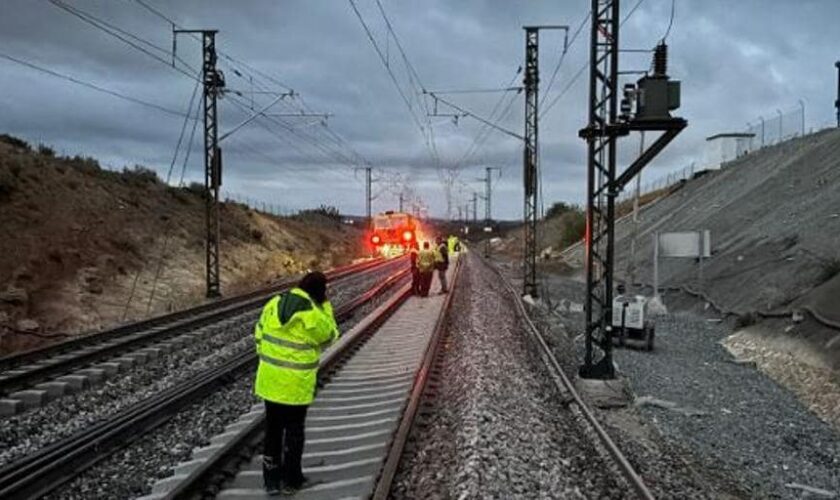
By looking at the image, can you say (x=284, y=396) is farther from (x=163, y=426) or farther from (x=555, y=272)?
(x=555, y=272)

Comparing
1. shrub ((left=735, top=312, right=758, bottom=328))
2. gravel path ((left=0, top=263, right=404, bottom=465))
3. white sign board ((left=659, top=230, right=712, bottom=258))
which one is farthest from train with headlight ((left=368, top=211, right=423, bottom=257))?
gravel path ((left=0, top=263, right=404, bottom=465))

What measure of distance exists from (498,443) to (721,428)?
4.84 m

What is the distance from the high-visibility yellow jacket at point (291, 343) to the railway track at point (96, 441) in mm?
2427

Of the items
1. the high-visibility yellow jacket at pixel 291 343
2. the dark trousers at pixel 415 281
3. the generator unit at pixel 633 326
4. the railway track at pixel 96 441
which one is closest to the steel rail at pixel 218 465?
the high-visibility yellow jacket at pixel 291 343

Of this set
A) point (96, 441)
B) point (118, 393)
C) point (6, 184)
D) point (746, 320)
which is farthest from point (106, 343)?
point (6, 184)

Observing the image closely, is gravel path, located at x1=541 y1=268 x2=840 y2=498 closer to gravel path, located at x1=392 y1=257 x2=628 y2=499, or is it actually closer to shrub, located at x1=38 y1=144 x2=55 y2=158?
gravel path, located at x1=392 y1=257 x2=628 y2=499

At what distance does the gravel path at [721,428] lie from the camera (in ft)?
30.8

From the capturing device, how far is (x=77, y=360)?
13.8 meters

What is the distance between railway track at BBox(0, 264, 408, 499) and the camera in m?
7.70

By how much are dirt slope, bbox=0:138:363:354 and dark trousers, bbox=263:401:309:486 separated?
578 inches

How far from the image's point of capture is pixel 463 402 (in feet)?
35.3

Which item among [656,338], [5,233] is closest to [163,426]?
[656,338]

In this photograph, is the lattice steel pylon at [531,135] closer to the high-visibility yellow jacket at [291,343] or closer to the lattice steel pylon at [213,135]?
the lattice steel pylon at [213,135]

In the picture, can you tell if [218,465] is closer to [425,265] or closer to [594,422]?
[594,422]
